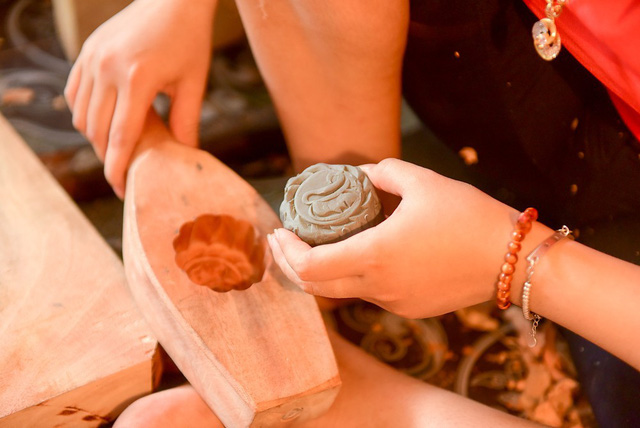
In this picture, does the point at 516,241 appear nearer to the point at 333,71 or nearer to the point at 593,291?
the point at 593,291

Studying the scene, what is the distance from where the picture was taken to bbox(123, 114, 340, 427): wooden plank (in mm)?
635

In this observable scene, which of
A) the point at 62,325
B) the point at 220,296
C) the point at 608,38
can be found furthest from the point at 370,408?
the point at 608,38

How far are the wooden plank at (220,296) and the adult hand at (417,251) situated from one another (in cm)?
8

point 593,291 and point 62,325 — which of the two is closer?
point 593,291

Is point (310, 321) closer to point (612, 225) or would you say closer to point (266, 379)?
point (266, 379)

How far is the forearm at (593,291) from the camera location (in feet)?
1.95

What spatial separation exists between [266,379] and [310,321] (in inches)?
3.5

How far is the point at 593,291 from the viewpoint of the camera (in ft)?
1.97

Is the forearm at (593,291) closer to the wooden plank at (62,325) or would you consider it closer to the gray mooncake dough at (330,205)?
the gray mooncake dough at (330,205)

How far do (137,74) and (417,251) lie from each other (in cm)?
45

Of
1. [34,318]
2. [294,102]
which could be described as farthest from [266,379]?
[294,102]

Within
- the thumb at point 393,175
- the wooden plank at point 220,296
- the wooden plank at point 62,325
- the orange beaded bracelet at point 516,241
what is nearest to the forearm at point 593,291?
the orange beaded bracelet at point 516,241

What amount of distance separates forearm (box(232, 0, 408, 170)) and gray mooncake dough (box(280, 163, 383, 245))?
188mm

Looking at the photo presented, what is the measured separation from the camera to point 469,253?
0.60m
